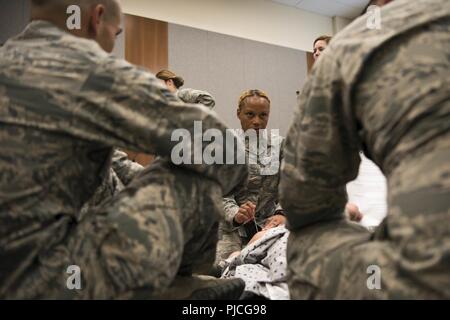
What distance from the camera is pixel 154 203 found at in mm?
765

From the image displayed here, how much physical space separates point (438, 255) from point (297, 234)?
32 cm

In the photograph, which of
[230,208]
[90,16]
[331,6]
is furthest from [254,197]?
[331,6]

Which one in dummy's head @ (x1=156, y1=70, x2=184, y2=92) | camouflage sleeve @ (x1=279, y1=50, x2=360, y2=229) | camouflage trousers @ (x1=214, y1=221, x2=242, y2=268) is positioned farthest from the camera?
dummy's head @ (x1=156, y1=70, x2=184, y2=92)

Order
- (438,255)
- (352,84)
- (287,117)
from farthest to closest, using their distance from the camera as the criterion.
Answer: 1. (287,117)
2. (352,84)
3. (438,255)

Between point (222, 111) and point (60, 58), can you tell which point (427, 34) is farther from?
point (222, 111)

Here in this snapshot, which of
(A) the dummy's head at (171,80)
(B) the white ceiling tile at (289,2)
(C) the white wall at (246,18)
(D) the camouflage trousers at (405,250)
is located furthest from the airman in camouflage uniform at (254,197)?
(B) the white ceiling tile at (289,2)

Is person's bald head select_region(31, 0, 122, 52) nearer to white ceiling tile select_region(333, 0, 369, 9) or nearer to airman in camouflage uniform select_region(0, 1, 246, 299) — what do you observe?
airman in camouflage uniform select_region(0, 1, 246, 299)

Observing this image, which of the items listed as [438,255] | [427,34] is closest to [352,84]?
[427,34]

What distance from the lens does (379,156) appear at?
0.62 meters

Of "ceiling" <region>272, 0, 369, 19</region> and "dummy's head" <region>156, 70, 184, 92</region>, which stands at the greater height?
"ceiling" <region>272, 0, 369, 19</region>

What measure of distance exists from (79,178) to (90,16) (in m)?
0.38

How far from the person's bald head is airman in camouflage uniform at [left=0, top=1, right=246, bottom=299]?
0.09 metres

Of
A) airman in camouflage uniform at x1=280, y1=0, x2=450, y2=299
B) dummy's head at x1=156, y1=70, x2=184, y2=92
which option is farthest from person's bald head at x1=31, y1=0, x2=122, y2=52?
dummy's head at x1=156, y1=70, x2=184, y2=92

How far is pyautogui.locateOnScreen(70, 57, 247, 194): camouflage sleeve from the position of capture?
77 cm
